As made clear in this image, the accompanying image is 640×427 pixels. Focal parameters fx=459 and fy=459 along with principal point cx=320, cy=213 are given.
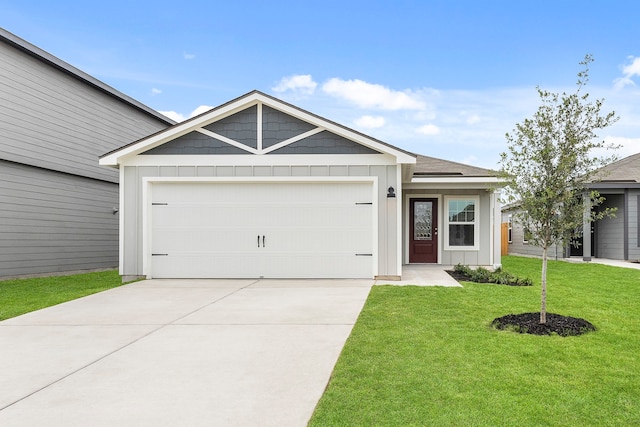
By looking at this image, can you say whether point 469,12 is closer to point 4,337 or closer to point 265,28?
point 265,28

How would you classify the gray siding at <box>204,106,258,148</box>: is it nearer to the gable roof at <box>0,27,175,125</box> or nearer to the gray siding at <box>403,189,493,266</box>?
the gray siding at <box>403,189,493,266</box>

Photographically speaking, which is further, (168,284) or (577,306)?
(168,284)

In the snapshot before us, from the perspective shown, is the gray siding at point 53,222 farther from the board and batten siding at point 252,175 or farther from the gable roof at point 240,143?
the board and batten siding at point 252,175

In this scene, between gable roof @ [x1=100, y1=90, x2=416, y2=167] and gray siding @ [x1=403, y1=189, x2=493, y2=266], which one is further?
gray siding @ [x1=403, y1=189, x2=493, y2=266]

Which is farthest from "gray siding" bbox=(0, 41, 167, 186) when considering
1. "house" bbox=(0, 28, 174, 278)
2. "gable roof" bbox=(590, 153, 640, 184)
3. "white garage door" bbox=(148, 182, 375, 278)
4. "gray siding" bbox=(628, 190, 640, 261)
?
"gray siding" bbox=(628, 190, 640, 261)

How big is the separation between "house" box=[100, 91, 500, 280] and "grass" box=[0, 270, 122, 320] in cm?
116

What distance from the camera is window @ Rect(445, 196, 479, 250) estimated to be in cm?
1359

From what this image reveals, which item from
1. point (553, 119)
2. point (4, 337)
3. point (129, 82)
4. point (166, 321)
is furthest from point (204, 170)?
point (129, 82)

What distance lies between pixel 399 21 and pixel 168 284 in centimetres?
1304

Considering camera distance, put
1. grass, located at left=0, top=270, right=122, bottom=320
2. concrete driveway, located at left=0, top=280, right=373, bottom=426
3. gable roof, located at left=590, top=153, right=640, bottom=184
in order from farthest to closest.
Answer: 1. gable roof, located at left=590, top=153, right=640, bottom=184
2. grass, located at left=0, top=270, right=122, bottom=320
3. concrete driveway, located at left=0, top=280, right=373, bottom=426

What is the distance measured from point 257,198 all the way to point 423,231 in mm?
5903

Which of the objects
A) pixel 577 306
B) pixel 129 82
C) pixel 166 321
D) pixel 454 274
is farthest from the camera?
pixel 129 82

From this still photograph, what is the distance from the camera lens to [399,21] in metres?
17.1

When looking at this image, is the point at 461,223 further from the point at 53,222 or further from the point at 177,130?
the point at 53,222
